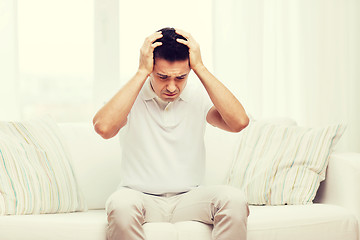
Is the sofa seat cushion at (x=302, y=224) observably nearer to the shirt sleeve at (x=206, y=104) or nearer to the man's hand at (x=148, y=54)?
the shirt sleeve at (x=206, y=104)

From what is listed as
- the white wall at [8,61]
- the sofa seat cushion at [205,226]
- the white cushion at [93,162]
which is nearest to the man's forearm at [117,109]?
the sofa seat cushion at [205,226]

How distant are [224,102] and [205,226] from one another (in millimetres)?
484

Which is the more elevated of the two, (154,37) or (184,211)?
(154,37)

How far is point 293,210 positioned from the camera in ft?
7.02

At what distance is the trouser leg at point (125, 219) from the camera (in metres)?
1.70

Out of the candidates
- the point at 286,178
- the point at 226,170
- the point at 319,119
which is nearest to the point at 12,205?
the point at 226,170

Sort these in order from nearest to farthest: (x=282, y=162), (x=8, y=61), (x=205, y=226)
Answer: (x=205, y=226) < (x=282, y=162) < (x=8, y=61)

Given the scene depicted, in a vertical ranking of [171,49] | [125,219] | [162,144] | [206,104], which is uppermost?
[171,49]

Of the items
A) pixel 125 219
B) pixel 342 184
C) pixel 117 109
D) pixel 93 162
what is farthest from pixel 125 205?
pixel 342 184

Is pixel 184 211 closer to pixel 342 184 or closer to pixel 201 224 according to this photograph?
pixel 201 224

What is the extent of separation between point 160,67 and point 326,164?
0.95m

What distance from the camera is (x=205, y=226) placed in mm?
1884

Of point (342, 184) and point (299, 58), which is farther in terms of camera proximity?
point (299, 58)

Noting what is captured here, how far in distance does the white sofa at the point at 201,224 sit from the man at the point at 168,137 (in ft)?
0.36
